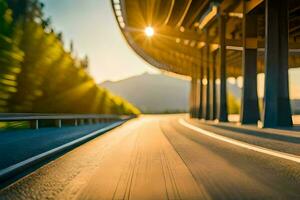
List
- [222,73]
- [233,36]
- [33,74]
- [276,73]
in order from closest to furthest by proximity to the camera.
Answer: [276,73], [33,74], [222,73], [233,36]

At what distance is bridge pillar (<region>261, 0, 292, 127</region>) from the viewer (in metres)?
20.8

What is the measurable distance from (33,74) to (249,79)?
14.7 metres

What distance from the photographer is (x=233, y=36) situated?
1666 inches

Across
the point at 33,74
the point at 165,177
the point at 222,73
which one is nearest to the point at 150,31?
the point at 222,73

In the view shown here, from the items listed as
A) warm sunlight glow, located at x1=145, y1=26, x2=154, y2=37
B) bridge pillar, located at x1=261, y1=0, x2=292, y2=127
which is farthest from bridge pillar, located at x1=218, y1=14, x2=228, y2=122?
bridge pillar, located at x1=261, y1=0, x2=292, y2=127

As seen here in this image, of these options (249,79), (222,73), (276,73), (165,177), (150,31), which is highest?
(150,31)

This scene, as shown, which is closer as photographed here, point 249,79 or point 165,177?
point 165,177

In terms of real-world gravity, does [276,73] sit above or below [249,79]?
below

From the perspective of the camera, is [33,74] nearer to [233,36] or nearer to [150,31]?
[150,31]

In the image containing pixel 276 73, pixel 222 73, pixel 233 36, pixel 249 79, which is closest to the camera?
pixel 276 73

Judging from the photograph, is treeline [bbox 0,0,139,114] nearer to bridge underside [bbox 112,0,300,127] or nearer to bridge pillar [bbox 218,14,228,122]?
bridge underside [bbox 112,0,300,127]

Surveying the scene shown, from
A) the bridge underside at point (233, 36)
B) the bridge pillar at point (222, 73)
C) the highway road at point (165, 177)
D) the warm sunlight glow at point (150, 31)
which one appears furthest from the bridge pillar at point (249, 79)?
the highway road at point (165, 177)

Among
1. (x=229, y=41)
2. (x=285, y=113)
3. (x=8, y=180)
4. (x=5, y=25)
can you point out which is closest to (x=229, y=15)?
(x=229, y=41)

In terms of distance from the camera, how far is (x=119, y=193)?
5.62m
